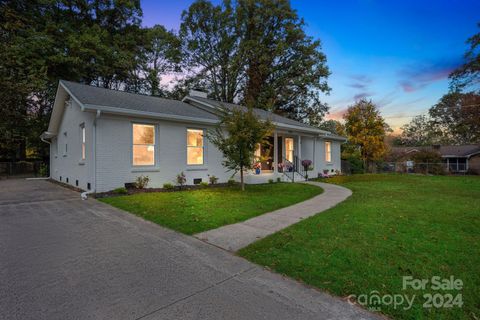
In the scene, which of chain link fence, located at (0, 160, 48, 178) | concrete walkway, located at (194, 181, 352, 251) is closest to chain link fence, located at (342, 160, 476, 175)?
concrete walkway, located at (194, 181, 352, 251)

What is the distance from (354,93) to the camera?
81.9 feet

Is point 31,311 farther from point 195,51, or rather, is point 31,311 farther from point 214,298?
point 195,51

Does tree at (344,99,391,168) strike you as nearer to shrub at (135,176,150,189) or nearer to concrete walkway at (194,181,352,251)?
concrete walkway at (194,181,352,251)

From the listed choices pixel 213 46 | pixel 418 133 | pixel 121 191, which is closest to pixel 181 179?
→ pixel 121 191

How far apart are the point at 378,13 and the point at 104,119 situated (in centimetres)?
1490

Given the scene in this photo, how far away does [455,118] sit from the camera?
38.9m

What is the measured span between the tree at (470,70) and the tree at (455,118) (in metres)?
2.47

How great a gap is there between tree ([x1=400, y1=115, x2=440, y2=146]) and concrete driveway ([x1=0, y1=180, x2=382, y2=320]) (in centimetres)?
6698

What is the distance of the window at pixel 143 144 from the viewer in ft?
31.7

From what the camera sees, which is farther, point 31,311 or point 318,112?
point 318,112

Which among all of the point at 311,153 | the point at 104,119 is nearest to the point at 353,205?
the point at 104,119

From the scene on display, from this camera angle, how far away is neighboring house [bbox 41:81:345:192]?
28.9ft

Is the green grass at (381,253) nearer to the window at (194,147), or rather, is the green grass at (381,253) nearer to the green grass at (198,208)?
the green grass at (198,208)

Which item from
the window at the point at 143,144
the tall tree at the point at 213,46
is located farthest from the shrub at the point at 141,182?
the tall tree at the point at 213,46
